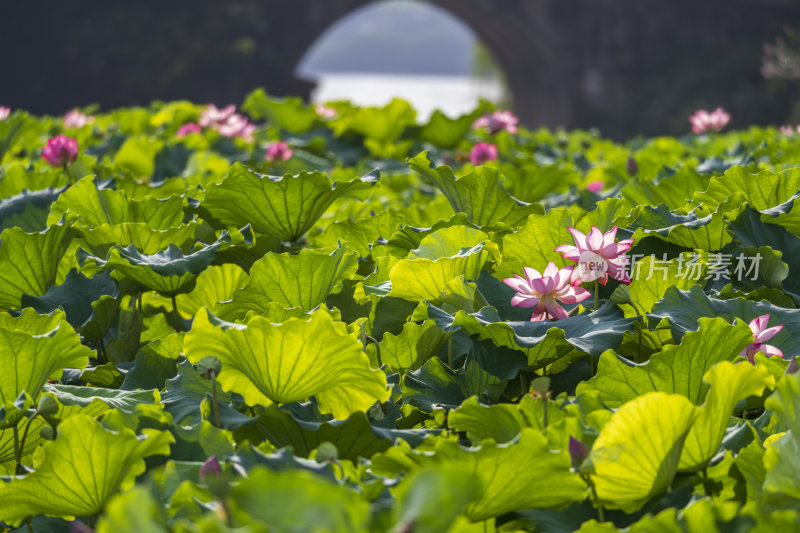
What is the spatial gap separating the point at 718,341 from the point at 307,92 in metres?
18.2

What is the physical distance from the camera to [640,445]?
872 millimetres

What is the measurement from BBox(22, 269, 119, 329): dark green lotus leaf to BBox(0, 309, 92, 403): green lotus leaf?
32cm

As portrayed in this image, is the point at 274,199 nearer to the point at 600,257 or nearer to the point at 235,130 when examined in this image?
the point at 600,257

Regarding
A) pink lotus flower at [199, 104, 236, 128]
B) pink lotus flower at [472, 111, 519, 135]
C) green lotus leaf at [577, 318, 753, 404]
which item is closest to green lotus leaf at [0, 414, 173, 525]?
green lotus leaf at [577, 318, 753, 404]

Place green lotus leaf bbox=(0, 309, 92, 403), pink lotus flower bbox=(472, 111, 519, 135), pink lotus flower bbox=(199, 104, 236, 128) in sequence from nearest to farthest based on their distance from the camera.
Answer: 1. green lotus leaf bbox=(0, 309, 92, 403)
2. pink lotus flower bbox=(472, 111, 519, 135)
3. pink lotus flower bbox=(199, 104, 236, 128)

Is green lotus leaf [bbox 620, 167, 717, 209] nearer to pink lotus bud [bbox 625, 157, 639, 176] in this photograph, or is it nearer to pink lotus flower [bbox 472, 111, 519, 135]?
pink lotus bud [bbox 625, 157, 639, 176]

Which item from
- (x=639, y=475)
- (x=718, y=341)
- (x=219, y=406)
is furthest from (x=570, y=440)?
(x=219, y=406)

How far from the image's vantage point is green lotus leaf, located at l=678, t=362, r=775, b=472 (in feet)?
2.96

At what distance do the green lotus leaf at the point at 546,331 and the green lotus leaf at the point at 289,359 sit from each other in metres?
0.16

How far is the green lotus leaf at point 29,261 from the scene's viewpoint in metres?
1.48

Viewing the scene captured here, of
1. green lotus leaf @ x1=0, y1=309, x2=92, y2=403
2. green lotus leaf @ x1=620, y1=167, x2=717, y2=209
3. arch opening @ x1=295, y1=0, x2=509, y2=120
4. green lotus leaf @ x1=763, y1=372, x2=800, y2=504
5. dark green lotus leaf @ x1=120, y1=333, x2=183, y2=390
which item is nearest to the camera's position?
green lotus leaf @ x1=763, y1=372, x2=800, y2=504

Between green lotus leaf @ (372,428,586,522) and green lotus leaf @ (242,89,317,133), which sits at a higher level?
green lotus leaf @ (372,428,586,522)

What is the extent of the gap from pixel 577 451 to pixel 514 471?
68mm

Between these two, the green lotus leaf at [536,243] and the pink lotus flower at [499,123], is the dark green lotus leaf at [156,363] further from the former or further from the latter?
the pink lotus flower at [499,123]
